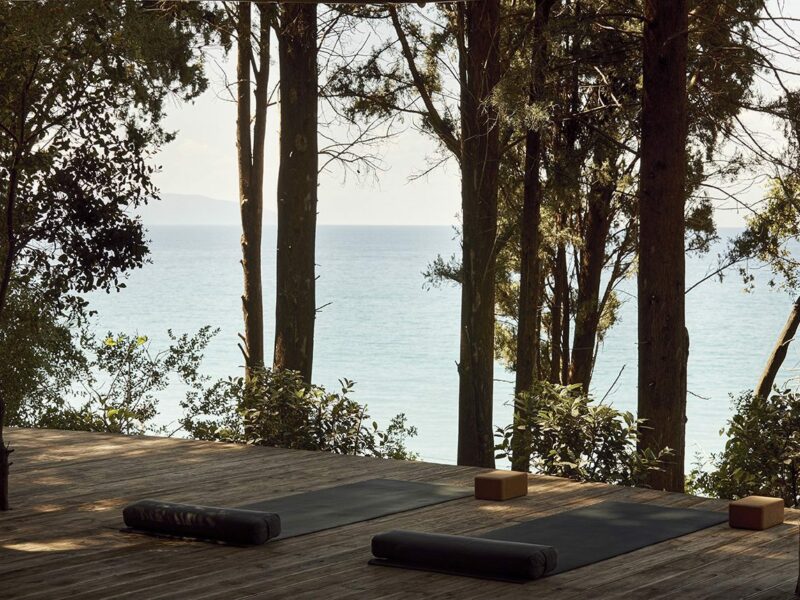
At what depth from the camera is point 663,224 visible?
7605 millimetres

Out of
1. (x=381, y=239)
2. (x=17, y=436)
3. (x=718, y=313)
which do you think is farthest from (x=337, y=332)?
(x=381, y=239)

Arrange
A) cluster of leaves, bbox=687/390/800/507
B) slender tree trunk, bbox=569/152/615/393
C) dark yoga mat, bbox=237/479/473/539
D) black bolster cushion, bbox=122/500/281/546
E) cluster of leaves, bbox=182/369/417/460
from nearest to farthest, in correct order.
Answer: black bolster cushion, bbox=122/500/281/546, dark yoga mat, bbox=237/479/473/539, cluster of leaves, bbox=687/390/800/507, cluster of leaves, bbox=182/369/417/460, slender tree trunk, bbox=569/152/615/393

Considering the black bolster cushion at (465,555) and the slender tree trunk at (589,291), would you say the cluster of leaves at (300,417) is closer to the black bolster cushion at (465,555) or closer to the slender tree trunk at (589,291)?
the black bolster cushion at (465,555)

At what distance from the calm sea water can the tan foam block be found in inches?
545

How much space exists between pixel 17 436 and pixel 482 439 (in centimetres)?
391

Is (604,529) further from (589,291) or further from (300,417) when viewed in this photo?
(589,291)

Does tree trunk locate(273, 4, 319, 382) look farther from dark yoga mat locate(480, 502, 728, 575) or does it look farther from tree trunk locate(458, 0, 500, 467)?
dark yoga mat locate(480, 502, 728, 575)

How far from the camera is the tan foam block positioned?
16.1ft

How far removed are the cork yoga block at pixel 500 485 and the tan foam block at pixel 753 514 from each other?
42.6 inches

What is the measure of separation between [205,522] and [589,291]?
348 inches

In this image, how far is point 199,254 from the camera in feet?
173

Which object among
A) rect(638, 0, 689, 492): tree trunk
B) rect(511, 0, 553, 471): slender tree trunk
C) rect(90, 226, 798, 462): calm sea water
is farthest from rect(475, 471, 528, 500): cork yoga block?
rect(90, 226, 798, 462): calm sea water

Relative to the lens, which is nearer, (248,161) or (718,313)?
(248,161)

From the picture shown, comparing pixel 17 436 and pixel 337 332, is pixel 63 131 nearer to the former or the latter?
pixel 17 436
